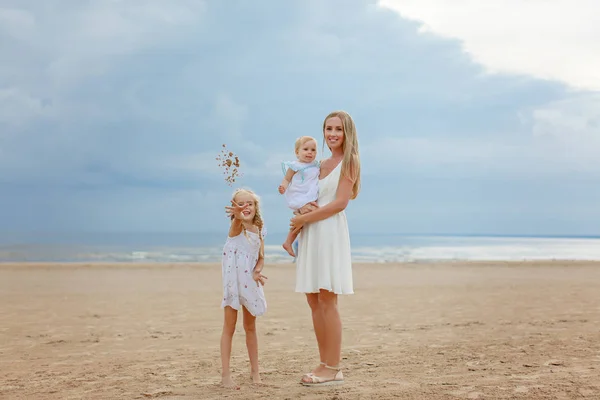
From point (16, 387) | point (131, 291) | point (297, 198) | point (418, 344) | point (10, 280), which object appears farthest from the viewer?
point (10, 280)

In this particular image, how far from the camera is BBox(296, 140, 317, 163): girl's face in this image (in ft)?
16.9

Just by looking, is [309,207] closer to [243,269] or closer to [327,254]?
[327,254]

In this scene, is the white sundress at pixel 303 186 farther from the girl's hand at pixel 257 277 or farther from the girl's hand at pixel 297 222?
the girl's hand at pixel 257 277

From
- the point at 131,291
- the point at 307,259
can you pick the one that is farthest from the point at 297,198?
Answer: the point at 131,291

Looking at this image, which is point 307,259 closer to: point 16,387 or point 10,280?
point 16,387

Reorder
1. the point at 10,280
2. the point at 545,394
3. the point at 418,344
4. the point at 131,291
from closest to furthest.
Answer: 1. the point at 545,394
2. the point at 418,344
3. the point at 131,291
4. the point at 10,280

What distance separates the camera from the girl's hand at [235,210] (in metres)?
5.22

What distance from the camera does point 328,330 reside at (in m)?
5.37

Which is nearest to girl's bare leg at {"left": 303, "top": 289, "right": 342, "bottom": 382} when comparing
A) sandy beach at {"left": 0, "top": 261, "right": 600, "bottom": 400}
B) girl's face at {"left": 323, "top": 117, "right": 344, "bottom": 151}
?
sandy beach at {"left": 0, "top": 261, "right": 600, "bottom": 400}

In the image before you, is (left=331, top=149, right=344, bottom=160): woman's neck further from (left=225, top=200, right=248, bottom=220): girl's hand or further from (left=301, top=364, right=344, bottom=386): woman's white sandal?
(left=301, top=364, right=344, bottom=386): woman's white sandal

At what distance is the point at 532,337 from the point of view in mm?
8055

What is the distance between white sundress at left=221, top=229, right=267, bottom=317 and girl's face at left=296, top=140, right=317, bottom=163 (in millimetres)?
801

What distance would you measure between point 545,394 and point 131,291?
11.6m

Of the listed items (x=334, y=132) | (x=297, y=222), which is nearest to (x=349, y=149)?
(x=334, y=132)
